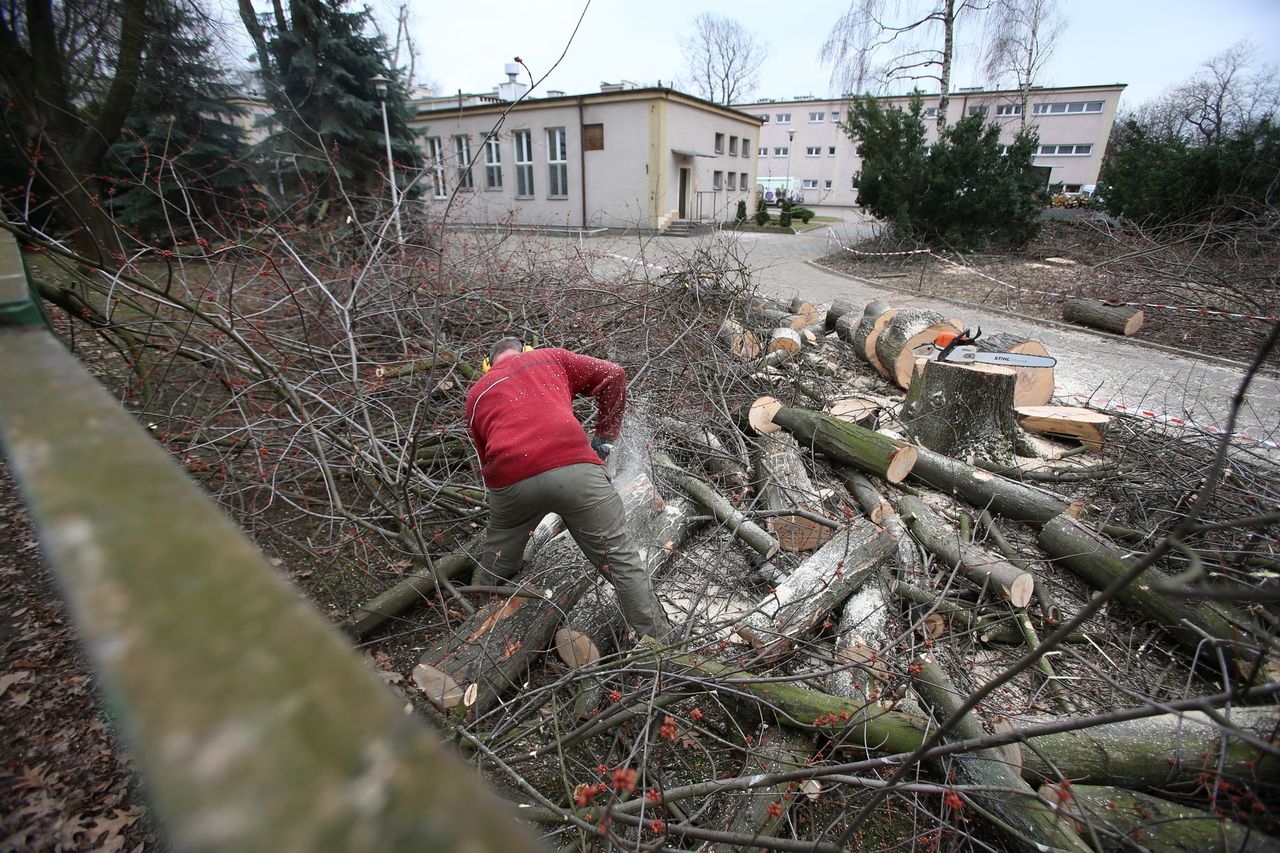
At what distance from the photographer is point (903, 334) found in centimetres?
595

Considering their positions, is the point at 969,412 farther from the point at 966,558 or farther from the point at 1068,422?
the point at 966,558

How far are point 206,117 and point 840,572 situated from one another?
12258 millimetres

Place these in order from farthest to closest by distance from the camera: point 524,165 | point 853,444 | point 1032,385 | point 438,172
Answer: point 524,165
point 438,172
point 1032,385
point 853,444

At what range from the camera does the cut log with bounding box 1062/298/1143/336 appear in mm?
8201

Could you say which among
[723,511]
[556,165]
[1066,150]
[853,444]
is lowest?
[723,511]

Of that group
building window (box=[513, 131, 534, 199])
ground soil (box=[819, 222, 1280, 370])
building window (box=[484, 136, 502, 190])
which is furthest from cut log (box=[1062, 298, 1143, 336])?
building window (box=[484, 136, 502, 190])

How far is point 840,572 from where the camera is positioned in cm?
286

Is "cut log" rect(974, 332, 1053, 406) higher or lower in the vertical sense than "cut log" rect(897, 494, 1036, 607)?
higher

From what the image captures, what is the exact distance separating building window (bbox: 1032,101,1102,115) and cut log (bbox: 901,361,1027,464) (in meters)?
41.7

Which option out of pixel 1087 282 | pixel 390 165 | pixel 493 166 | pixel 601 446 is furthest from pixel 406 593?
pixel 493 166

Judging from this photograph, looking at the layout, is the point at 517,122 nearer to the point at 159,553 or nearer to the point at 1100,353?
the point at 1100,353

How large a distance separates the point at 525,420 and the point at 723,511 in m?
1.35

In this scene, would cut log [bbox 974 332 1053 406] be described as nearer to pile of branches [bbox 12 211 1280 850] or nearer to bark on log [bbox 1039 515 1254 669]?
pile of branches [bbox 12 211 1280 850]

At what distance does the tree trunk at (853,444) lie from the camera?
12.7 feet
